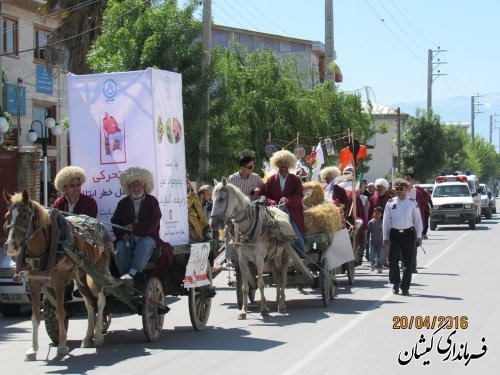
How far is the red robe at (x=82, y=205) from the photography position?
463 inches

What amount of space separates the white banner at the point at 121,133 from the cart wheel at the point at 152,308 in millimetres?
814

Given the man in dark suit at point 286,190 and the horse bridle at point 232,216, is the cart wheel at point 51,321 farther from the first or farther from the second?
the man in dark suit at point 286,190

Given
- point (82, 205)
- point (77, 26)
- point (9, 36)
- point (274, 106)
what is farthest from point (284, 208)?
point (9, 36)

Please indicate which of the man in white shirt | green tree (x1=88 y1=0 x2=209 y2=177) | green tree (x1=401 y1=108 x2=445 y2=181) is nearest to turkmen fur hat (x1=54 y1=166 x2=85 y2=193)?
the man in white shirt

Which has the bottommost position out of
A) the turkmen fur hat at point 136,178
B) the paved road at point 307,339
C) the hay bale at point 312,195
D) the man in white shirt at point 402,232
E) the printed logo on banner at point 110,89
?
the paved road at point 307,339

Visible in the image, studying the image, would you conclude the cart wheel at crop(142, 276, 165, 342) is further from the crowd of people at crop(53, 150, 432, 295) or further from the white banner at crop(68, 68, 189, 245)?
the white banner at crop(68, 68, 189, 245)

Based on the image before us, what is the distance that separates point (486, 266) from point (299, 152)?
521 cm

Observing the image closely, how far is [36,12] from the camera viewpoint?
116 feet

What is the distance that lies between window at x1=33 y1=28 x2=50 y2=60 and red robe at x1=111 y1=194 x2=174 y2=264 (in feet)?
82.3

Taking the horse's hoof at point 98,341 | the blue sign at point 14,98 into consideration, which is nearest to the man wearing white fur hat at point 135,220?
the horse's hoof at point 98,341

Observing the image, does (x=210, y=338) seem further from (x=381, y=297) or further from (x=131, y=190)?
(x=381, y=297)

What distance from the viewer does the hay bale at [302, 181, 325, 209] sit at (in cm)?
1683

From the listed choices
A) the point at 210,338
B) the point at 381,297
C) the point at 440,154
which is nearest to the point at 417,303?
the point at 381,297
